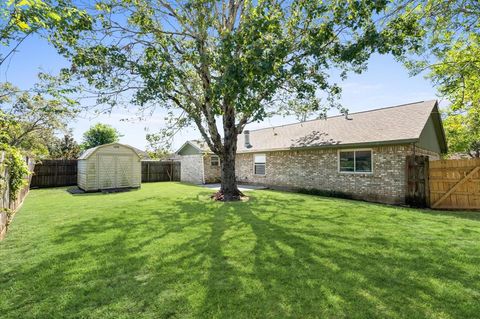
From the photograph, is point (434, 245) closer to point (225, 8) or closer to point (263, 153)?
point (225, 8)

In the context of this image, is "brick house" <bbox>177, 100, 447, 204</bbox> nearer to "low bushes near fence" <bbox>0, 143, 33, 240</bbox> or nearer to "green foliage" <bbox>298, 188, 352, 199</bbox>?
"green foliage" <bbox>298, 188, 352, 199</bbox>

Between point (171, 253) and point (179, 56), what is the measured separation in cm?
888

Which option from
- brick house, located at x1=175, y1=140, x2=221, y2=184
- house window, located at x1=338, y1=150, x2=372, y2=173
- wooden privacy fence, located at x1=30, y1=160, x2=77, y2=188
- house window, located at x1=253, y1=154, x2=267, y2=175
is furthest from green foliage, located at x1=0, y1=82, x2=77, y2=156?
house window, located at x1=338, y1=150, x2=372, y2=173

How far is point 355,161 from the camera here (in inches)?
480

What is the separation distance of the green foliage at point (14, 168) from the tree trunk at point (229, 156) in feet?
23.8

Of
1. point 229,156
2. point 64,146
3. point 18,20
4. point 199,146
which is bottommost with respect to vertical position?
point 229,156

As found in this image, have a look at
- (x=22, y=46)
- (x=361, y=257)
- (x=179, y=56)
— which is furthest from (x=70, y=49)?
(x=361, y=257)

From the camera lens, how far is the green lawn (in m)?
2.93

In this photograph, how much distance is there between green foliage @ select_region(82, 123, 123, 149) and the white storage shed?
2891 centimetres

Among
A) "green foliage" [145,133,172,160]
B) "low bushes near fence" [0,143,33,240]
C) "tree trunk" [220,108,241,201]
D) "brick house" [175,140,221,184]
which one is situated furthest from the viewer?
"brick house" [175,140,221,184]

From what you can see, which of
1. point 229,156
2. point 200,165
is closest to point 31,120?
point 200,165

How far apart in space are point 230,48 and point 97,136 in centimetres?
4178

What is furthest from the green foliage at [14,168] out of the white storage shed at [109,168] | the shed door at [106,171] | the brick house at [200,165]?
the brick house at [200,165]

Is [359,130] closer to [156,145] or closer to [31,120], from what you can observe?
[156,145]
